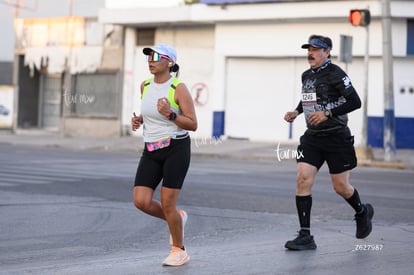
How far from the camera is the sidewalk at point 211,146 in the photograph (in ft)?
80.2

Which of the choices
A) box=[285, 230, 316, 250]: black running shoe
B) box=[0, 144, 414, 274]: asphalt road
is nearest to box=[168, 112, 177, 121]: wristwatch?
box=[0, 144, 414, 274]: asphalt road

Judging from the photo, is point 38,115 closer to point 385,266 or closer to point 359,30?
point 359,30

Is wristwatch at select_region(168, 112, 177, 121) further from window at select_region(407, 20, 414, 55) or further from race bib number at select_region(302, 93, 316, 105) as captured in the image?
window at select_region(407, 20, 414, 55)

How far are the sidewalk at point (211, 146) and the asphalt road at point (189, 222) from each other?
527cm

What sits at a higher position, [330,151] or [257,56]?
[257,56]

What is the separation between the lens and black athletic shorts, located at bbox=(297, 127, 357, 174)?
838 cm

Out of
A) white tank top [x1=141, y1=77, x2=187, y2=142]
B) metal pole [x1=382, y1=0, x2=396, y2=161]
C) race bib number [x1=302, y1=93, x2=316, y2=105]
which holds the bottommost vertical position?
white tank top [x1=141, y1=77, x2=187, y2=142]

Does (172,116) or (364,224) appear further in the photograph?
(364,224)

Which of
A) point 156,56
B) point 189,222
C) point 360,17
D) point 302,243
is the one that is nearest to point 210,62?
point 360,17

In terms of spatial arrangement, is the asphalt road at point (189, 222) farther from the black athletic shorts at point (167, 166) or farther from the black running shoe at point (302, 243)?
the black athletic shorts at point (167, 166)

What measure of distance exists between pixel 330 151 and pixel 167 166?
1.76m

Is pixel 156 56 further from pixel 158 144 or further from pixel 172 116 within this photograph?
pixel 158 144

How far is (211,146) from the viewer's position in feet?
93.7

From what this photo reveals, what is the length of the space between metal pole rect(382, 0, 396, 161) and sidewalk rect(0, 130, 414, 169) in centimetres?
45
